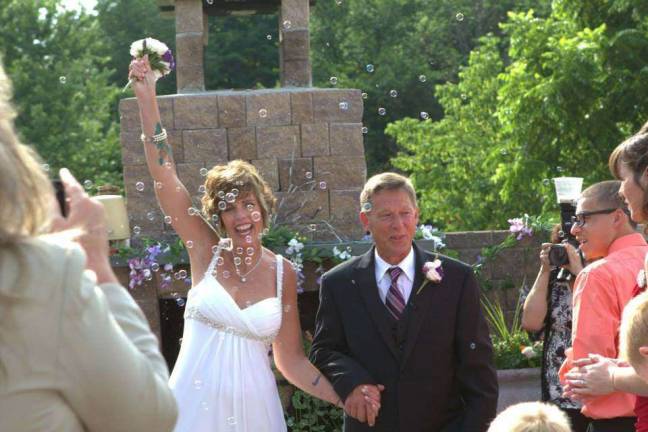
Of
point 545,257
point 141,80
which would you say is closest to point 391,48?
point 545,257

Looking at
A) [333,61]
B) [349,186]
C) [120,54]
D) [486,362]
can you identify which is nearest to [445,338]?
[486,362]

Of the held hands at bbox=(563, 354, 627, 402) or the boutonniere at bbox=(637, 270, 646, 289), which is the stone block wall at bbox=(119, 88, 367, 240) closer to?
the held hands at bbox=(563, 354, 627, 402)

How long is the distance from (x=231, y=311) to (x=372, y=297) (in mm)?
628

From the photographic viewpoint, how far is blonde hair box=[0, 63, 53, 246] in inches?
81.9

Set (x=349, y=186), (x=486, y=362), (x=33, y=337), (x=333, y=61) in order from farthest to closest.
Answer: (x=333, y=61) → (x=349, y=186) → (x=486, y=362) → (x=33, y=337)

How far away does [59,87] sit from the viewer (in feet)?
93.2

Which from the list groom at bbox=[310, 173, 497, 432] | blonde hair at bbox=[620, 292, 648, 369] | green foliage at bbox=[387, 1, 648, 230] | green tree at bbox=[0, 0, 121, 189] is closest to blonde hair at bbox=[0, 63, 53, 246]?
blonde hair at bbox=[620, 292, 648, 369]

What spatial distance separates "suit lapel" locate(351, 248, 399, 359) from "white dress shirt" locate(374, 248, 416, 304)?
0.10 feet

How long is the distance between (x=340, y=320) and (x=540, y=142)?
14974 mm

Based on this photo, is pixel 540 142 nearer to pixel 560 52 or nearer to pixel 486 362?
pixel 560 52

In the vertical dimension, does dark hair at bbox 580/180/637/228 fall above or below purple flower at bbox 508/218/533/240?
above

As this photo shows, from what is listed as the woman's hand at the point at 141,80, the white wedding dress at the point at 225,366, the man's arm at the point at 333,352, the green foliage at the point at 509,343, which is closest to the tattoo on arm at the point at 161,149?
the woman's hand at the point at 141,80

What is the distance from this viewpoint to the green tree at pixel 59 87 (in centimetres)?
2792

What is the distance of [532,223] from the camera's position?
9.25m
